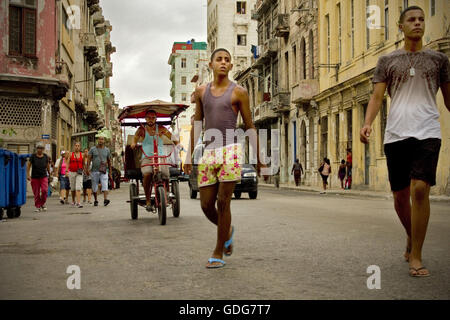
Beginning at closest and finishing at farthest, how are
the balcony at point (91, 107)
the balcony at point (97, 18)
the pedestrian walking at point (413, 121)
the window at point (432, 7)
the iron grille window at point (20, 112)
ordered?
1. the pedestrian walking at point (413, 121)
2. the window at point (432, 7)
3. the iron grille window at point (20, 112)
4. the balcony at point (91, 107)
5. the balcony at point (97, 18)

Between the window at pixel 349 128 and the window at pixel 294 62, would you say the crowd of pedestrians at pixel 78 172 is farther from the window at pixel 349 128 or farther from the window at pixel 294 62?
the window at pixel 294 62

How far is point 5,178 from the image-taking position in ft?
44.0

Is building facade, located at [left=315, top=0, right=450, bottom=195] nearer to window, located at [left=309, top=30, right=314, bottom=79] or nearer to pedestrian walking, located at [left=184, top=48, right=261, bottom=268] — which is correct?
window, located at [left=309, top=30, right=314, bottom=79]

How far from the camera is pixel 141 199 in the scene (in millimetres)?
12242

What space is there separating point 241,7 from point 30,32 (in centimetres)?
5320

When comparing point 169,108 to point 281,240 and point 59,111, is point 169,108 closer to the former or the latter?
point 281,240

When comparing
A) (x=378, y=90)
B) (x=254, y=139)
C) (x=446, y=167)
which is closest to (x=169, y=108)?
(x=254, y=139)

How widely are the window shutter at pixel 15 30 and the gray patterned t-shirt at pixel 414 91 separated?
25173 millimetres

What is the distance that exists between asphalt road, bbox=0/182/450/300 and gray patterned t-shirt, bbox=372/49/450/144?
46.9 inches

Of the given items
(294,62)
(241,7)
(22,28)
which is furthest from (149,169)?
(241,7)

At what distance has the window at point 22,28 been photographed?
28250 millimetres

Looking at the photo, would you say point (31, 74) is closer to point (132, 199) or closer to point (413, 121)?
point (132, 199)

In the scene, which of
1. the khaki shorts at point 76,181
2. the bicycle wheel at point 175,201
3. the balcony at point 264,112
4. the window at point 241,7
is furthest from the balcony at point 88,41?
the bicycle wheel at point 175,201

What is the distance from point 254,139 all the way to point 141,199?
20.6ft
